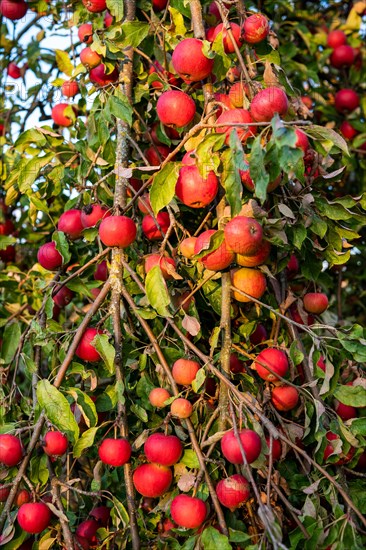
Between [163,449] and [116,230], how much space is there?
509 millimetres

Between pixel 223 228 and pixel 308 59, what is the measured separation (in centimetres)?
161

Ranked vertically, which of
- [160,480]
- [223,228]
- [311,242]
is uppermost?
[223,228]

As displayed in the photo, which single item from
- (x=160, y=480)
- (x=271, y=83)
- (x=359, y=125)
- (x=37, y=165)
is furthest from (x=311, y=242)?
(x=359, y=125)

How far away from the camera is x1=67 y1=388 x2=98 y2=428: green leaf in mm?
1515

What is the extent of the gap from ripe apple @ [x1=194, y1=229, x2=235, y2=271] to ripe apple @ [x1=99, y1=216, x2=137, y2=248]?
0.65 feet

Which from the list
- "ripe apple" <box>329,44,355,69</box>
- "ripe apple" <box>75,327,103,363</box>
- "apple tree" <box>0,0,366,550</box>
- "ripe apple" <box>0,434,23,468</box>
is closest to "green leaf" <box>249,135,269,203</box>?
"apple tree" <box>0,0,366,550</box>

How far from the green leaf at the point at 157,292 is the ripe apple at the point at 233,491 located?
378 mm

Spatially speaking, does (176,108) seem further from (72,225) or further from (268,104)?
(72,225)

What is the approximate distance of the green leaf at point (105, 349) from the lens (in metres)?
1.48

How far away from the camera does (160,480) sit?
144 cm

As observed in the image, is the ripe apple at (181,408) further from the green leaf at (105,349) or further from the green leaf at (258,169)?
the green leaf at (258,169)

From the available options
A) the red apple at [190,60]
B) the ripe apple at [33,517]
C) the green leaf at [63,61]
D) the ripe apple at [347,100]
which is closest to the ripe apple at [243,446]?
the ripe apple at [33,517]

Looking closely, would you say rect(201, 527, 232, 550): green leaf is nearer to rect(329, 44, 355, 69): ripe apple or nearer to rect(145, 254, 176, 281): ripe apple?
rect(145, 254, 176, 281): ripe apple

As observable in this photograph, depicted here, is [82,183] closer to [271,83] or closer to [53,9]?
[271,83]
